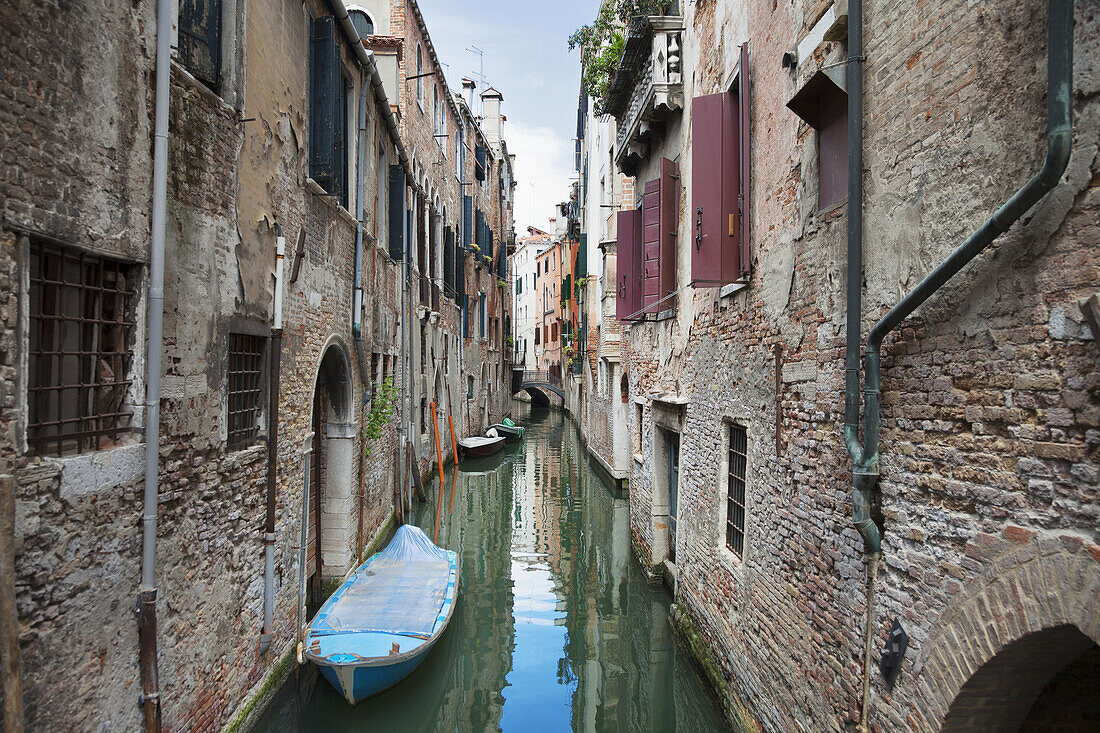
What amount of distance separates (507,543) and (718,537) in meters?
6.74

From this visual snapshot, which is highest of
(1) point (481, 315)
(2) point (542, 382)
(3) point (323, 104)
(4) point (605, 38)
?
(4) point (605, 38)

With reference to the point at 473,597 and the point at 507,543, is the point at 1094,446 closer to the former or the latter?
the point at 473,597

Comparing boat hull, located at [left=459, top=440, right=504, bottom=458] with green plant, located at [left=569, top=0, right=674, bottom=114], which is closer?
green plant, located at [left=569, top=0, right=674, bottom=114]

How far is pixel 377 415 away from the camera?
10391mm

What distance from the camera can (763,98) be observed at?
5508mm

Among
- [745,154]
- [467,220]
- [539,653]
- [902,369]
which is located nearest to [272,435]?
[539,653]

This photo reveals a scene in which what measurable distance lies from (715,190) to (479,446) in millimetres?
15773

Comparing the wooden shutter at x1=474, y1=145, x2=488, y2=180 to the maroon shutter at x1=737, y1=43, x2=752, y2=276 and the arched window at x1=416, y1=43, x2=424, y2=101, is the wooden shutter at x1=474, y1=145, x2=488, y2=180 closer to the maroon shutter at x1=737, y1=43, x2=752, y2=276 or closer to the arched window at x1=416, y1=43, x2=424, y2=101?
the arched window at x1=416, y1=43, x2=424, y2=101

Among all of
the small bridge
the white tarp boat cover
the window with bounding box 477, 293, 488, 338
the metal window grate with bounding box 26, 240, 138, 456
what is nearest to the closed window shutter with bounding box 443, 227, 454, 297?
the window with bounding box 477, 293, 488, 338

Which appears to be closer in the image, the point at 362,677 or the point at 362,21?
the point at 362,677

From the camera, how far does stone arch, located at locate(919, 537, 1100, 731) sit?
2256mm

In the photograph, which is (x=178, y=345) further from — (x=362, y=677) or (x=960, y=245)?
(x=960, y=245)

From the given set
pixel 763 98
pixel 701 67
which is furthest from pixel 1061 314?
pixel 701 67

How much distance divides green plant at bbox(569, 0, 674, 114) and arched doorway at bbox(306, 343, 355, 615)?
609 cm
